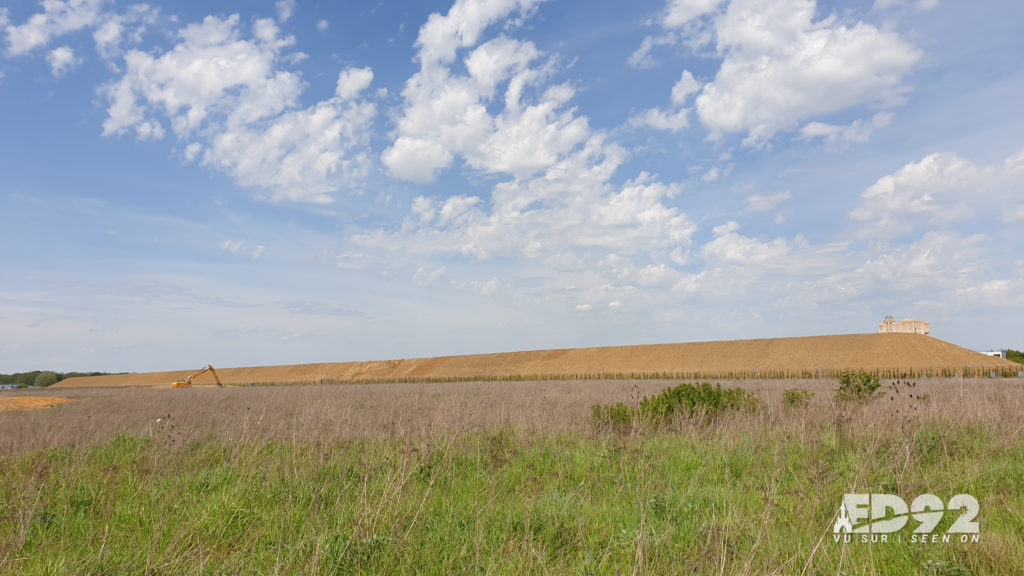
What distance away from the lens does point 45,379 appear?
82.9m

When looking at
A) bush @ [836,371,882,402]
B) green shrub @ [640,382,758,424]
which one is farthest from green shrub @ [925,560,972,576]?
bush @ [836,371,882,402]

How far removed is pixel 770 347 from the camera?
167 ft

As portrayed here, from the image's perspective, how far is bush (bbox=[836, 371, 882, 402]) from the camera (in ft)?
41.9

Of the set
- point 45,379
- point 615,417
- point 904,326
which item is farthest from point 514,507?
point 45,379

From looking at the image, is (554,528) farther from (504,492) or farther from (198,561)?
(198,561)

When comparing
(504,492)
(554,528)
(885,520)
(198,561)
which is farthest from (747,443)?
(198,561)

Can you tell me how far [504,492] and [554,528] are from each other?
1.59 m

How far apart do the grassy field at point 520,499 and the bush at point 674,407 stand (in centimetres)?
72

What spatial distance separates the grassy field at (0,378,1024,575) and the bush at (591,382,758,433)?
2.37 feet

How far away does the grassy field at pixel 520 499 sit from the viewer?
4.19 metres

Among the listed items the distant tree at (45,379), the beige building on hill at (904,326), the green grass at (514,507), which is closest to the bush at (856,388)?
the green grass at (514,507)

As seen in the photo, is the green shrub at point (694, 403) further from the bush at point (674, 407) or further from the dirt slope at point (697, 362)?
the dirt slope at point (697, 362)

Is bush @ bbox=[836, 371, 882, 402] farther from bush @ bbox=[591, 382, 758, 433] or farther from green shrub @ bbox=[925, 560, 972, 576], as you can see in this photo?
green shrub @ bbox=[925, 560, 972, 576]

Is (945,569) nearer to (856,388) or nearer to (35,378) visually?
(856,388)
